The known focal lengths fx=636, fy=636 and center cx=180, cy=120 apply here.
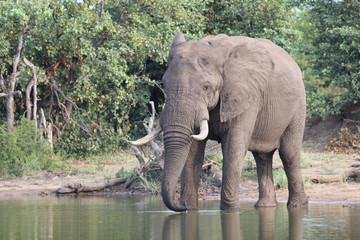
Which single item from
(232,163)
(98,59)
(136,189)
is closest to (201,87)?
(232,163)

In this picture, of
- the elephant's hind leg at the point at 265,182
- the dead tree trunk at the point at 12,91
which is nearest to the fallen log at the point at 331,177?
the elephant's hind leg at the point at 265,182

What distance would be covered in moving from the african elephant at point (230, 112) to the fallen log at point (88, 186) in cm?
391

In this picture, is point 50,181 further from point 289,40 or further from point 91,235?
point 289,40

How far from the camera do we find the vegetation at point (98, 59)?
52.9ft

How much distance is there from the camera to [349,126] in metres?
20.1

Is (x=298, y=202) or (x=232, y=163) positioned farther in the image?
(x=298, y=202)

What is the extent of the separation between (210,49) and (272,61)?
124cm

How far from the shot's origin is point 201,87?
27.0 feet

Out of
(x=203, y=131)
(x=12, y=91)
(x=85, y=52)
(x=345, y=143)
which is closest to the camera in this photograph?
(x=203, y=131)

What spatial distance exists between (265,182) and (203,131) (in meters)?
2.53

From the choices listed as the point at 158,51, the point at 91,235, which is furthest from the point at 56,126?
the point at 91,235

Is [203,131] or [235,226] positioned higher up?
[203,131]

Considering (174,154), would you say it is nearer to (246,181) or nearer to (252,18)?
(246,181)

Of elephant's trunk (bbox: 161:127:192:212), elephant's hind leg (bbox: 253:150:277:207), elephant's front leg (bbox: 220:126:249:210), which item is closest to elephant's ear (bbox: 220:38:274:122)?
elephant's front leg (bbox: 220:126:249:210)
